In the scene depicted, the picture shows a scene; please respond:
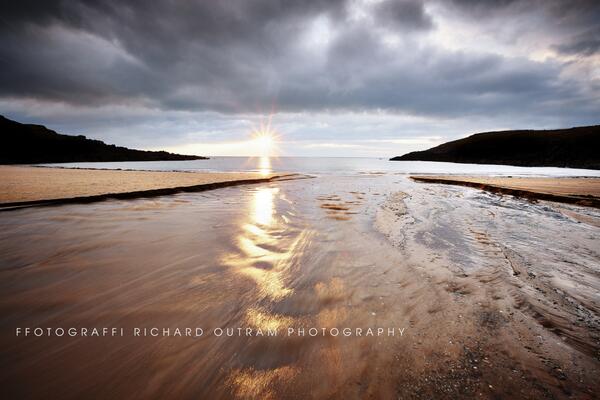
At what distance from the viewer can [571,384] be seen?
1.92 m

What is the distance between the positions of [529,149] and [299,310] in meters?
117

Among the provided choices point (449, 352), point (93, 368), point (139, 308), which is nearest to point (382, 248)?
point (449, 352)

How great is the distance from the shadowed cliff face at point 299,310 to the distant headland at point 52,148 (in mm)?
119267

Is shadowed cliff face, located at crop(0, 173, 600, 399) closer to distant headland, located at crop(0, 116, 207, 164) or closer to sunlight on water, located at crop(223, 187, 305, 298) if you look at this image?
sunlight on water, located at crop(223, 187, 305, 298)

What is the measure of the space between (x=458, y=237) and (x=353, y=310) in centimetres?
439

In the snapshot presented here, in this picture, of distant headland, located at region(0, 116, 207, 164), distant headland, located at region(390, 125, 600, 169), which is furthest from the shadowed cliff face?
distant headland, located at region(0, 116, 207, 164)

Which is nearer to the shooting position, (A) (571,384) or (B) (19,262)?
(A) (571,384)

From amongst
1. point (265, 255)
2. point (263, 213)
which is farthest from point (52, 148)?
point (265, 255)

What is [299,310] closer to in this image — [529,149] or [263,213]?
[263,213]

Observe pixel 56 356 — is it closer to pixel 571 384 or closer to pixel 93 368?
pixel 93 368

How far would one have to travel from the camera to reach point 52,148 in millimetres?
105938

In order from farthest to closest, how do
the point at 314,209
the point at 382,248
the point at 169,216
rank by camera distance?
the point at 314,209
the point at 169,216
the point at 382,248

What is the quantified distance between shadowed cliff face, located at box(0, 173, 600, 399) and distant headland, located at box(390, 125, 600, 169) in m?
75.8

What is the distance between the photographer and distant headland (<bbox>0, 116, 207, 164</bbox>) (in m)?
93.1
